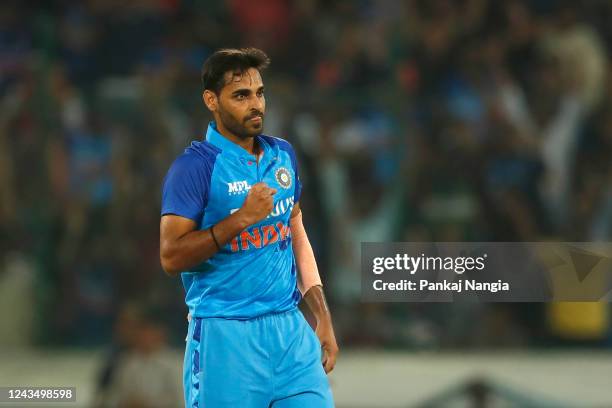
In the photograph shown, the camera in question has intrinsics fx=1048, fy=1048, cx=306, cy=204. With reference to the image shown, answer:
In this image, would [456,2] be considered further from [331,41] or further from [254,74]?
[254,74]

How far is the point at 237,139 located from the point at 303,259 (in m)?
0.50

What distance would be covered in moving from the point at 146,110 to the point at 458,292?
323 cm

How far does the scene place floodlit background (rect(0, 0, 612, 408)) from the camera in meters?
7.50

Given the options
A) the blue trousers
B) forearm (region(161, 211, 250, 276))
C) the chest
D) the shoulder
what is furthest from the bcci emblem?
the blue trousers

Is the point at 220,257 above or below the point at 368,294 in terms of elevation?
below

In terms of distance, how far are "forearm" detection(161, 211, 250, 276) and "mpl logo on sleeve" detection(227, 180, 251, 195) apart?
0.52ft

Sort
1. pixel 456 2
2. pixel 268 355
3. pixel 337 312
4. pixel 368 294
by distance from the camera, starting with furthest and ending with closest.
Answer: pixel 456 2
pixel 337 312
pixel 368 294
pixel 268 355

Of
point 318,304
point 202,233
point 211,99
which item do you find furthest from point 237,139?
point 318,304

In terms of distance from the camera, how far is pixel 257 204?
10.0ft

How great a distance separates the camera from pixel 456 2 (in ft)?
26.5

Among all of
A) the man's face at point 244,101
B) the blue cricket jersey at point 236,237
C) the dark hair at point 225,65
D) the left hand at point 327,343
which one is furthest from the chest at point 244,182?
the left hand at point 327,343

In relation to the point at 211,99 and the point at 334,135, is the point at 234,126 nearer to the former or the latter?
the point at 211,99

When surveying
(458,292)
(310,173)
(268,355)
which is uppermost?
(310,173)

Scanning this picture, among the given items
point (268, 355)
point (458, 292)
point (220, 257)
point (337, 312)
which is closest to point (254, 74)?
point (220, 257)
